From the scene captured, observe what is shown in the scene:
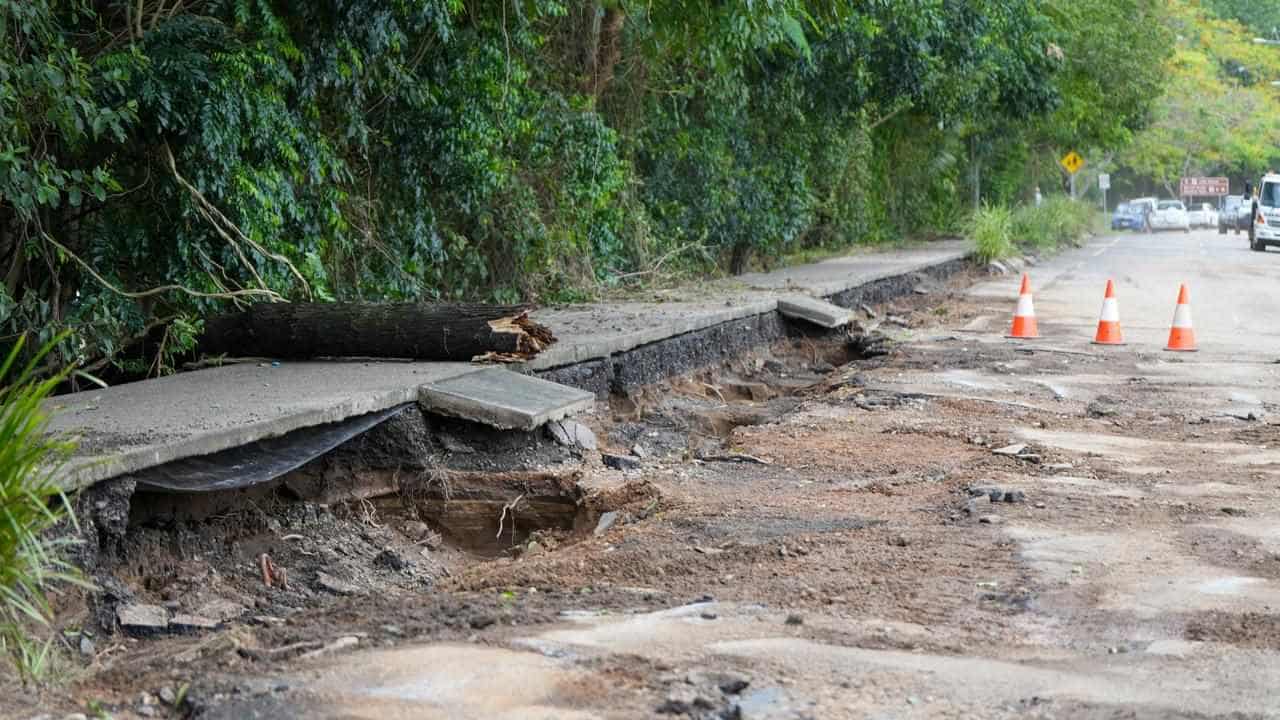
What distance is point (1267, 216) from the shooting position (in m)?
38.0

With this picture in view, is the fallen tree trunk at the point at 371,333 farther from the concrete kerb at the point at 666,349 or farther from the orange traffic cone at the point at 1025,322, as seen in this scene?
the orange traffic cone at the point at 1025,322

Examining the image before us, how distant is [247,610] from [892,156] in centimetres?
2537

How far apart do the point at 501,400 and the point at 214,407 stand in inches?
60.7

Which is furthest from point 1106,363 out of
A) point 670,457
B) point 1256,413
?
point 670,457

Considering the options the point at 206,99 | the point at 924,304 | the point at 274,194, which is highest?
the point at 206,99

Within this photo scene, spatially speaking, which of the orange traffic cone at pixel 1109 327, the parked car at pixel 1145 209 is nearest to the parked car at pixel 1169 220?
the parked car at pixel 1145 209

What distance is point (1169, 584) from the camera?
537cm

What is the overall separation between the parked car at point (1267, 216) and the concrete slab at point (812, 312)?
2715 centimetres

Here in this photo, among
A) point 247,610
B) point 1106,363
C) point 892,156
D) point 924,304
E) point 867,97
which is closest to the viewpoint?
point 247,610

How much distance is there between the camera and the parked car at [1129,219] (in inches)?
2643

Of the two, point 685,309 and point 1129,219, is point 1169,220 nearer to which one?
point 1129,219

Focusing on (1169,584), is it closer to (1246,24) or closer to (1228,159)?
(1228,159)

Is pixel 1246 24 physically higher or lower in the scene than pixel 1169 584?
higher

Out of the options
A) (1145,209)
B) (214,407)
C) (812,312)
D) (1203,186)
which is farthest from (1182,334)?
(1203,186)
